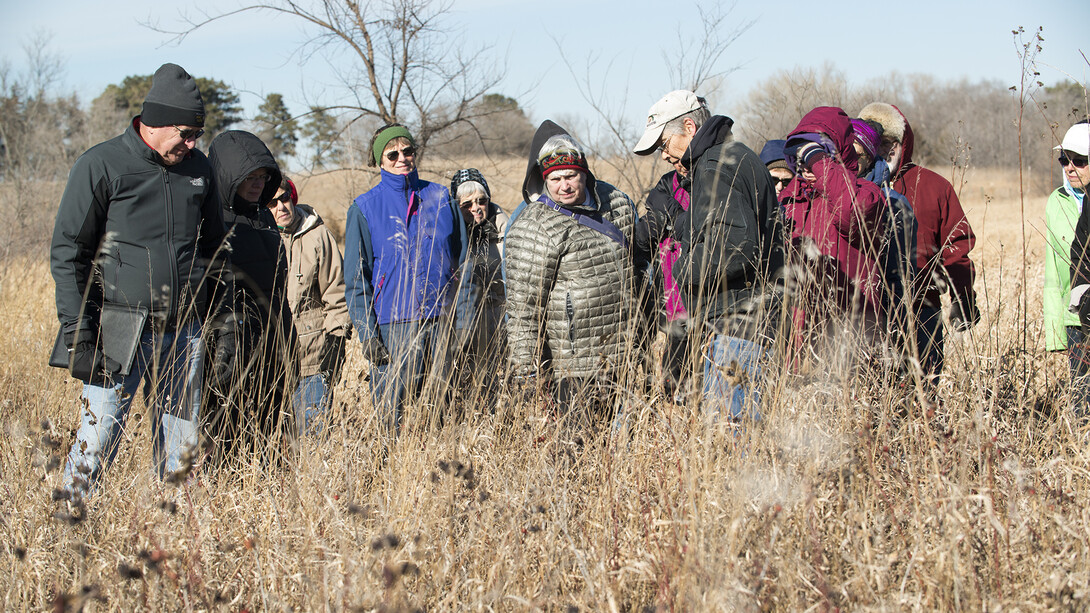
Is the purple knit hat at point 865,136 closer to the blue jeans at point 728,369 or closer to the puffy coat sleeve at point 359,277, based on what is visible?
the blue jeans at point 728,369

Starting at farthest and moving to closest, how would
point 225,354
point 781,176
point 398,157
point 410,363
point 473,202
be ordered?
1. point 473,202
2. point 398,157
3. point 781,176
4. point 410,363
5. point 225,354

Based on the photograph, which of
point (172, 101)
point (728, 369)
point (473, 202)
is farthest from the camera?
point (473, 202)

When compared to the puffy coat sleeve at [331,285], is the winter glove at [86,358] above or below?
below

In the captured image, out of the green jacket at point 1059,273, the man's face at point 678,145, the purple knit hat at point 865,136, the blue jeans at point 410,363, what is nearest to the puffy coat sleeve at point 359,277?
the blue jeans at point 410,363

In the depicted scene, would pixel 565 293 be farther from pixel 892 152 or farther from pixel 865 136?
pixel 892 152

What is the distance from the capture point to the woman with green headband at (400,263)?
3805mm

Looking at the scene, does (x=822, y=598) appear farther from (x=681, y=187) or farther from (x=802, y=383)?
(x=681, y=187)

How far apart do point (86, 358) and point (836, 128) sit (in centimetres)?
300

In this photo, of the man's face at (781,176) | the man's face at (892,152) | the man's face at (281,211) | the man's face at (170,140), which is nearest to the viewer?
the man's face at (170,140)

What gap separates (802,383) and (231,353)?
93.7 inches

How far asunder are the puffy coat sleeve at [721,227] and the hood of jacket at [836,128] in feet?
1.12

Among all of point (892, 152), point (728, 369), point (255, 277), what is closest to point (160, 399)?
point (255, 277)

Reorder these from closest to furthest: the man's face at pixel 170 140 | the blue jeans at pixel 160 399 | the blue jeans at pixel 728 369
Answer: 1. the blue jeans at pixel 728 369
2. the blue jeans at pixel 160 399
3. the man's face at pixel 170 140

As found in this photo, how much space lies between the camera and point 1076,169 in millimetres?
3709
